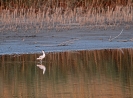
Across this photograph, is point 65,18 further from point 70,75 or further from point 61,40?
point 70,75

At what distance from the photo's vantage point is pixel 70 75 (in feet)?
41.9

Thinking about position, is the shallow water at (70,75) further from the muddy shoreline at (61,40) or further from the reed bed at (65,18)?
the reed bed at (65,18)

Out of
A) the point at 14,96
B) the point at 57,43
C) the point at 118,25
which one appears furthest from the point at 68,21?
the point at 14,96

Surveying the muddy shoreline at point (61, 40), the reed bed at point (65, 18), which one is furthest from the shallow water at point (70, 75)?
the reed bed at point (65, 18)

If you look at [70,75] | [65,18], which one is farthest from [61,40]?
[70,75]

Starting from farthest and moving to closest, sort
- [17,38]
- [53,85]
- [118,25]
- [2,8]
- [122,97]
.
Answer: [2,8] → [118,25] → [17,38] → [53,85] → [122,97]

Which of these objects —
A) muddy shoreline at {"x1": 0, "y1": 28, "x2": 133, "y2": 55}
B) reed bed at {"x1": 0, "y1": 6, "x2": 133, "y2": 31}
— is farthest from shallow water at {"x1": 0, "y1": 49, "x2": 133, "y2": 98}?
reed bed at {"x1": 0, "y1": 6, "x2": 133, "y2": 31}

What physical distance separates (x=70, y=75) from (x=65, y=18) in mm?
7561

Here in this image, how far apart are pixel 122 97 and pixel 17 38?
7.51 m

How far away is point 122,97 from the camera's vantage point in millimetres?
10547

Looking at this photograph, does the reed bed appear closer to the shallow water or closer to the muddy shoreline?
the muddy shoreline

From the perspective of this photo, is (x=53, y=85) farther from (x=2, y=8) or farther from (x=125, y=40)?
(x=2, y=8)

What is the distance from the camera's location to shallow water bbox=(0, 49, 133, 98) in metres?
11.1

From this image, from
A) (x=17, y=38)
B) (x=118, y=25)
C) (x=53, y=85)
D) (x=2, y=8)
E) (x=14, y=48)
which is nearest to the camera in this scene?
(x=53, y=85)
